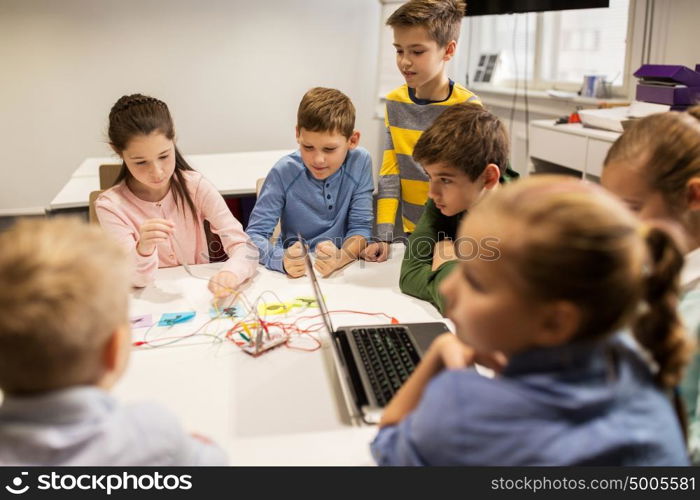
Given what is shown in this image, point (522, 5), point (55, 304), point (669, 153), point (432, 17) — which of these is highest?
point (522, 5)

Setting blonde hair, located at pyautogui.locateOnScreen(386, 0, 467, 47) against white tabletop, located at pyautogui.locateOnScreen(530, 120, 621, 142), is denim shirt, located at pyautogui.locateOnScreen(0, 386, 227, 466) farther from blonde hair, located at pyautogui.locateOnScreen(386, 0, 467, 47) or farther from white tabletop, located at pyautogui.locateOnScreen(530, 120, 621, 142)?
white tabletop, located at pyautogui.locateOnScreen(530, 120, 621, 142)

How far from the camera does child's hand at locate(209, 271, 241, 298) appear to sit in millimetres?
1578

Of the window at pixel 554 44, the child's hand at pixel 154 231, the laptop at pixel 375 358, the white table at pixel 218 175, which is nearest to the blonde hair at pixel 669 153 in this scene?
the laptop at pixel 375 358

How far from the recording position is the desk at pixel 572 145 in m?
2.67

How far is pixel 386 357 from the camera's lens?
3.85ft

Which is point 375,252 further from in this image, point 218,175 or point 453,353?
point 218,175

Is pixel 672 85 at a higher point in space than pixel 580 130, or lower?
higher

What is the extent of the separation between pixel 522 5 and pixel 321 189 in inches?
82.6

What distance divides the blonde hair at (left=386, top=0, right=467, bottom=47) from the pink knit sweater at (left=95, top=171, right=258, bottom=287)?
89 centimetres

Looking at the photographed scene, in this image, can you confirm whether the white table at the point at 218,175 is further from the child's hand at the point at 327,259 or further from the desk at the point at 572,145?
the desk at the point at 572,145

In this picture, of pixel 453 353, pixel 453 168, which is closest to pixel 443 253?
pixel 453 168

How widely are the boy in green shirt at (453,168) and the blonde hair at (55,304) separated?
2.94ft

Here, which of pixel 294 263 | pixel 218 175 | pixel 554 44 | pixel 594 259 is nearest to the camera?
pixel 594 259
